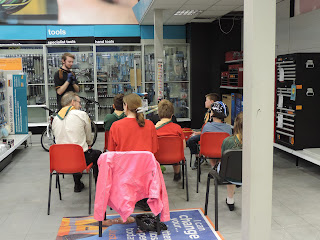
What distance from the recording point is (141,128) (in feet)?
12.3

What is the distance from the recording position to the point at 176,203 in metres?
4.23

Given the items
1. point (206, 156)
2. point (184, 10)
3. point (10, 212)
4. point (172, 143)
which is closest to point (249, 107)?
point (172, 143)

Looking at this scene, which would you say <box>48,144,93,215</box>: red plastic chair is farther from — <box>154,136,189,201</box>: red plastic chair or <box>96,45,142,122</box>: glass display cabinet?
<box>96,45,142,122</box>: glass display cabinet

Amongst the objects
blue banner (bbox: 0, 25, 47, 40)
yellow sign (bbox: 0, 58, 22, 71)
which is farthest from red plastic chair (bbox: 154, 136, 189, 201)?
blue banner (bbox: 0, 25, 47, 40)

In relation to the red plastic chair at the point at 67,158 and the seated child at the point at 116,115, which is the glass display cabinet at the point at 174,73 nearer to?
the seated child at the point at 116,115

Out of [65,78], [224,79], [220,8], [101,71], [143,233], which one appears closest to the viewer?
[143,233]

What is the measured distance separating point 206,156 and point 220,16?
5.02 metres

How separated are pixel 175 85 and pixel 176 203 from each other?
6.09 meters

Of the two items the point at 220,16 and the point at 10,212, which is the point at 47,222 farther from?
the point at 220,16

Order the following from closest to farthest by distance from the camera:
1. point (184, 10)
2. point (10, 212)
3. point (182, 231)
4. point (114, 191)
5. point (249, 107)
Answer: point (249, 107), point (114, 191), point (182, 231), point (10, 212), point (184, 10)

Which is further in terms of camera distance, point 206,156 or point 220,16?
point 220,16

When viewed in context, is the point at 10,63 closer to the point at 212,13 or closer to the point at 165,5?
the point at 165,5

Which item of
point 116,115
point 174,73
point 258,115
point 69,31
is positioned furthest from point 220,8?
point 258,115

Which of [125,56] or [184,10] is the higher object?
[184,10]
